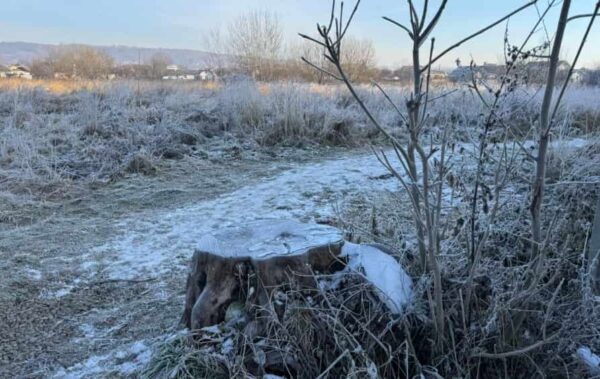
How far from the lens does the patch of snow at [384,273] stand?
185cm

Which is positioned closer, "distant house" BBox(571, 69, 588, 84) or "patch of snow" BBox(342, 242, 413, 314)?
"patch of snow" BBox(342, 242, 413, 314)

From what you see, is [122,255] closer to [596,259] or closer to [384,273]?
[384,273]

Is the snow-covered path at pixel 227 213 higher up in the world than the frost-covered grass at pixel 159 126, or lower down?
lower down

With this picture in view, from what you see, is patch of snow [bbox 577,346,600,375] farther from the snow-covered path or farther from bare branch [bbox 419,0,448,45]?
the snow-covered path

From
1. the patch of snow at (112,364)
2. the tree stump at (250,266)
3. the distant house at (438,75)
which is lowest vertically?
the patch of snow at (112,364)

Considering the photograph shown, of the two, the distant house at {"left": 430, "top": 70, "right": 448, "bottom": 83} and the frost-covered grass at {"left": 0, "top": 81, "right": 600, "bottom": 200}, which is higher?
the distant house at {"left": 430, "top": 70, "right": 448, "bottom": 83}

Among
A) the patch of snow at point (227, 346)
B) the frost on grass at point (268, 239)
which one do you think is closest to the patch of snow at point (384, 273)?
the frost on grass at point (268, 239)

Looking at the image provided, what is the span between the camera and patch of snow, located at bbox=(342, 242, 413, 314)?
72.7 inches

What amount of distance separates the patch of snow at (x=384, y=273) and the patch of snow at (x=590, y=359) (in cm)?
61

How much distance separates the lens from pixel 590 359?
170cm

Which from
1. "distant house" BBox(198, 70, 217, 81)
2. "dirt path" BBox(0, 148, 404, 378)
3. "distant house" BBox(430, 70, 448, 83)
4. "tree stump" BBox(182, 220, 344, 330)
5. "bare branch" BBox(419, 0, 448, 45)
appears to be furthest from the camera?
"distant house" BBox(198, 70, 217, 81)

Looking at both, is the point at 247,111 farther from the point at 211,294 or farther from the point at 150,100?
the point at 211,294

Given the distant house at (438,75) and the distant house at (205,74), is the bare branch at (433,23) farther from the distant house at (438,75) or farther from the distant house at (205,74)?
the distant house at (205,74)

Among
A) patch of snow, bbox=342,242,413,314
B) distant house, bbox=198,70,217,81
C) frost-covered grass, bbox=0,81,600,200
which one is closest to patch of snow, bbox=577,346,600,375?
patch of snow, bbox=342,242,413,314
